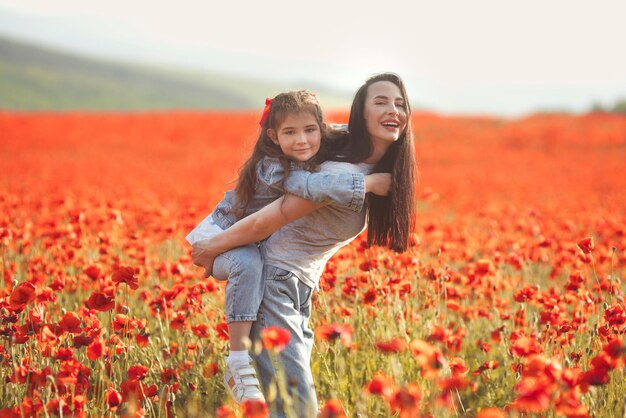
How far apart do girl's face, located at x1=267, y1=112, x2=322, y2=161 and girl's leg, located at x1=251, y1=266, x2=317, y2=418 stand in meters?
0.43

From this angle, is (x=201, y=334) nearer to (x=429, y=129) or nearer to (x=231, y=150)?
(x=231, y=150)

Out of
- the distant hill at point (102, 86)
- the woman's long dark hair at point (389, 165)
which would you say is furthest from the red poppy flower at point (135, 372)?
the distant hill at point (102, 86)

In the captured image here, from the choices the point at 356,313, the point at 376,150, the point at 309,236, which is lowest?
the point at 356,313

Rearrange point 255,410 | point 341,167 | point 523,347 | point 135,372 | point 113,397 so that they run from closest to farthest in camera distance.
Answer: point 255,410, point 523,347, point 113,397, point 135,372, point 341,167

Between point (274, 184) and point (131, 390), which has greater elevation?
point (274, 184)

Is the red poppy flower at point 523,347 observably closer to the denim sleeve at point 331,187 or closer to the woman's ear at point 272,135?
the denim sleeve at point 331,187

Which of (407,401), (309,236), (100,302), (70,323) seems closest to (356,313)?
(309,236)

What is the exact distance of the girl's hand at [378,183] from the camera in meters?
2.35

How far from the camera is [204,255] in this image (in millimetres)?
2436

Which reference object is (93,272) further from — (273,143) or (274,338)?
(274,338)

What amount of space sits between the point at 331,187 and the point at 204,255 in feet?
1.90

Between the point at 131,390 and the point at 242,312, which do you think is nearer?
the point at 131,390

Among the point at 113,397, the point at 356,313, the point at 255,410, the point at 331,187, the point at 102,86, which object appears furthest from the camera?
the point at 102,86

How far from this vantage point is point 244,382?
225cm
